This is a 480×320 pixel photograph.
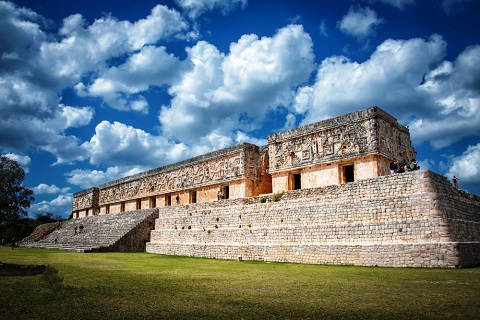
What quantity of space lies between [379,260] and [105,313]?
774cm

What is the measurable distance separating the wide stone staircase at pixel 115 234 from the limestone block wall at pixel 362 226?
4.70 meters

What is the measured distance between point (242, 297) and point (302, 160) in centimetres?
1126

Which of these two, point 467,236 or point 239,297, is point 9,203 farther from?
point 467,236

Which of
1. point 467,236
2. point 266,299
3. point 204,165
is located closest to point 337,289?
point 266,299

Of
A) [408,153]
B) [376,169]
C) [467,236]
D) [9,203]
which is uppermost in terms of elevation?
[408,153]

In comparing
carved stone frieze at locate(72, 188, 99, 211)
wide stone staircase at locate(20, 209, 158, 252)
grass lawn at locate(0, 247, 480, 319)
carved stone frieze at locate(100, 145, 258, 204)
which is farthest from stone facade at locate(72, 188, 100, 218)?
grass lawn at locate(0, 247, 480, 319)

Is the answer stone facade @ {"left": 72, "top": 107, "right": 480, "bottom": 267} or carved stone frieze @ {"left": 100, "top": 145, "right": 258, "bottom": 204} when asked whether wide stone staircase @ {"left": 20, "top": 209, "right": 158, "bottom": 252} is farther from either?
carved stone frieze @ {"left": 100, "top": 145, "right": 258, "bottom": 204}

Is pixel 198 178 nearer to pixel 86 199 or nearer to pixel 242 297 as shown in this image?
pixel 242 297

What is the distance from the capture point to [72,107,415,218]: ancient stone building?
14086mm

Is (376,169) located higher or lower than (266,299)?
higher

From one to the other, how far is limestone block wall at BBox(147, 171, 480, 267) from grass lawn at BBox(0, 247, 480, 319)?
1882mm

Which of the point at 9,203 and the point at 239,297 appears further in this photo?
the point at 9,203

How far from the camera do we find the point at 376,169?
45.1 feet

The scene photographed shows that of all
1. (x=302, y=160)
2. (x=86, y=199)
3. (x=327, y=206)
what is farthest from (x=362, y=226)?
(x=86, y=199)
